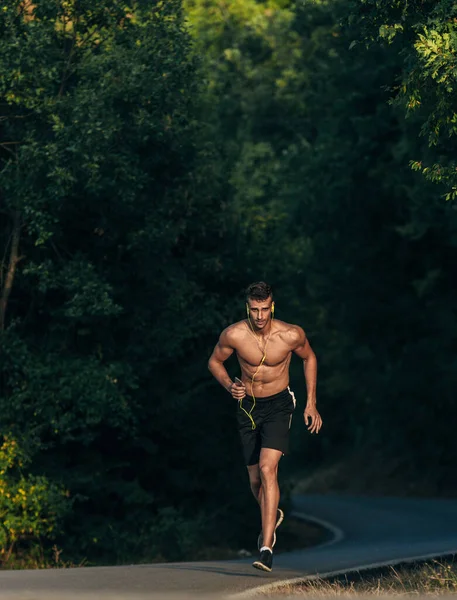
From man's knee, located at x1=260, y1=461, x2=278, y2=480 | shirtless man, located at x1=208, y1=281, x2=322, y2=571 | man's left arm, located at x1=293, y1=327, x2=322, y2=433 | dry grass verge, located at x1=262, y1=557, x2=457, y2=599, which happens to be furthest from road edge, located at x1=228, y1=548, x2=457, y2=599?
man's left arm, located at x1=293, y1=327, x2=322, y2=433

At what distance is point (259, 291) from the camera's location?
12.1 m

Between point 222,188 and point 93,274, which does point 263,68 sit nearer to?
point 222,188

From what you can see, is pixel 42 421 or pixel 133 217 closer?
pixel 42 421

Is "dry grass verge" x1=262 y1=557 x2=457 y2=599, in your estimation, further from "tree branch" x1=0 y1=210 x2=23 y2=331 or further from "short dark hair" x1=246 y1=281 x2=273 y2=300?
"tree branch" x1=0 y1=210 x2=23 y2=331

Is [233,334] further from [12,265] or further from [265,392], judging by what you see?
[12,265]

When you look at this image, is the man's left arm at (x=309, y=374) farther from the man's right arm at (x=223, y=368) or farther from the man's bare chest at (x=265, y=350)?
the man's right arm at (x=223, y=368)

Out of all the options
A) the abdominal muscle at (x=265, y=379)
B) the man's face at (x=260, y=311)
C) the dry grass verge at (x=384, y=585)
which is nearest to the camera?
the dry grass verge at (x=384, y=585)

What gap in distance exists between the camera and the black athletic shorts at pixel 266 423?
12.8 m

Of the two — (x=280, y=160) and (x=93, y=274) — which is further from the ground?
(x=280, y=160)

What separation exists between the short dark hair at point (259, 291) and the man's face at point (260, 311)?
1.9 inches

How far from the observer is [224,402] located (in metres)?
27.0

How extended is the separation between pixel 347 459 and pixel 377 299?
8.70m

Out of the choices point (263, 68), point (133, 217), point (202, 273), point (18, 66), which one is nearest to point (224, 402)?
point (202, 273)

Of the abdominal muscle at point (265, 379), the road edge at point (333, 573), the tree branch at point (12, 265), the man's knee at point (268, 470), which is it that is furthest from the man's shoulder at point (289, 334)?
the tree branch at point (12, 265)
